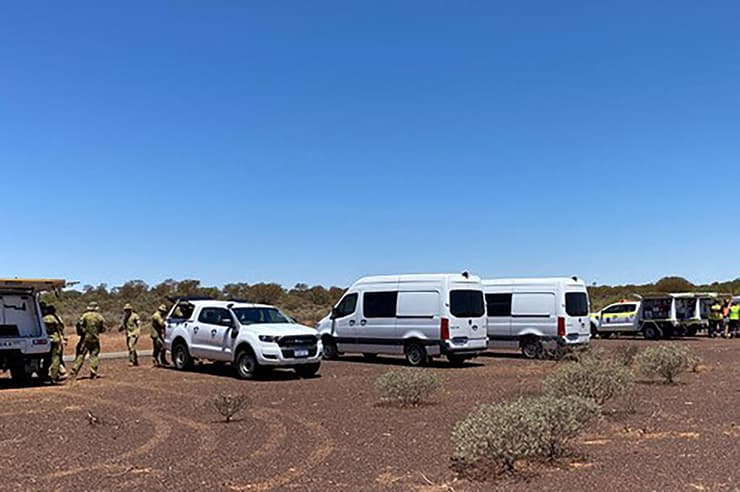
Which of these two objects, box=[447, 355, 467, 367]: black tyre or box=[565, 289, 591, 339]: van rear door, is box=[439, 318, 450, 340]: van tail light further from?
box=[565, 289, 591, 339]: van rear door

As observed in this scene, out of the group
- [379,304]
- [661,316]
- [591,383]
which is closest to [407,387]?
[591,383]

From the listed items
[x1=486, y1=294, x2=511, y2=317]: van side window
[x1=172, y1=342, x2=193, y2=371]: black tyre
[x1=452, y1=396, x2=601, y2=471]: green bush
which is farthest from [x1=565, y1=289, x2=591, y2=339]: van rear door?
[x1=452, y1=396, x2=601, y2=471]: green bush

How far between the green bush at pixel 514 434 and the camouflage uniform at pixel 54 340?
11.4 m

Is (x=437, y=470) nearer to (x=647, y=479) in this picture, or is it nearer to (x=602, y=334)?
(x=647, y=479)

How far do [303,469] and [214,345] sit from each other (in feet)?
34.5

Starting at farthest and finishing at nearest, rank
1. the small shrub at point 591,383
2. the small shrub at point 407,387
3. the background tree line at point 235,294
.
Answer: the background tree line at point 235,294 → the small shrub at point 407,387 → the small shrub at point 591,383

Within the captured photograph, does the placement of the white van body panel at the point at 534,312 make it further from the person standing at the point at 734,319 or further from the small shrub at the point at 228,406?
the person standing at the point at 734,319

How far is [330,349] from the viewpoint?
21.8 meters

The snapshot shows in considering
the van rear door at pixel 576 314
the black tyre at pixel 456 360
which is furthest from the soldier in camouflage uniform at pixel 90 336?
the van rear door at pixel 576 314

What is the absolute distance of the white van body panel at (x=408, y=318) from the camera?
18.9 meters

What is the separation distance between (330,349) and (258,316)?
4.30 meters

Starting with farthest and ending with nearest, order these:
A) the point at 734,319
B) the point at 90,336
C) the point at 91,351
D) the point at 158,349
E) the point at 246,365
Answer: the point at 734,319 → the point at 158,349 → the point at 91,351 → the point at 90,336 → the point at 246,365

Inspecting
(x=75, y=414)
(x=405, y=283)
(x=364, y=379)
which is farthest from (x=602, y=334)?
(x=75, y=414)

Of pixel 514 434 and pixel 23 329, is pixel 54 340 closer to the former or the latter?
pixel 23 329
